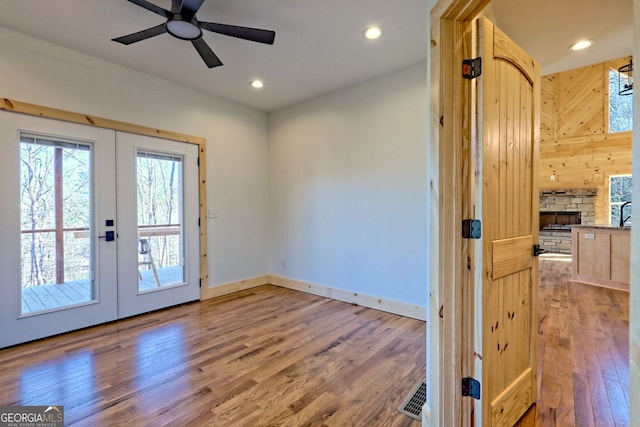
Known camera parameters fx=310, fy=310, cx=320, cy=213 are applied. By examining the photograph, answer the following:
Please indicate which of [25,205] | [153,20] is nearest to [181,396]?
[25,205]

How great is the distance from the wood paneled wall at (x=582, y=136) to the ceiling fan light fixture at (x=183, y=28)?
9.74 m

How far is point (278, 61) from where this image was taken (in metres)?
3.27

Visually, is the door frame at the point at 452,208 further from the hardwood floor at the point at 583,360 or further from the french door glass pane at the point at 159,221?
the french door glass pane at the point at 159,221

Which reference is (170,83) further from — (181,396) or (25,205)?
(181,396)

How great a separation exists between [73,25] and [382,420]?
3783 mm

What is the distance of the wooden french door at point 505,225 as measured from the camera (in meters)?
1.51

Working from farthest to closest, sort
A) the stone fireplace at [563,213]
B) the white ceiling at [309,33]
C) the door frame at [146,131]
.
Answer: the stone fireplace at [563,213] → the door frame at [146,131] → the white ceiling at [309,33]

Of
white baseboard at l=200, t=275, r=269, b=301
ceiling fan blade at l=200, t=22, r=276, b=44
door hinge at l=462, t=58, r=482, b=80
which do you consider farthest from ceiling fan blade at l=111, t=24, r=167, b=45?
white baseboard at l=200, t=275, r=269, b=301

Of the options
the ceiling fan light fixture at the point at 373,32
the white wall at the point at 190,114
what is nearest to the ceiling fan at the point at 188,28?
the ceiling fan light fixture at the point at 373,32

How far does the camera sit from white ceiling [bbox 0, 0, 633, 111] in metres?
2.33

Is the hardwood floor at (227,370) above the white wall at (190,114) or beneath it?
beneath

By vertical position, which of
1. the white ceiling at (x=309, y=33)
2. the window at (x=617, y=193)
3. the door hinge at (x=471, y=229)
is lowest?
the door hinge at (x=471, y=229)

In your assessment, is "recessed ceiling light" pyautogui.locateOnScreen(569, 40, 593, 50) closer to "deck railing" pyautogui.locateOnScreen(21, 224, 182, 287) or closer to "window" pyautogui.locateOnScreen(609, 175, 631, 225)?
"deck railing" pyautogui.locateOnScreen(21, 224, 182, 287)

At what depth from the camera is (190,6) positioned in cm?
204
